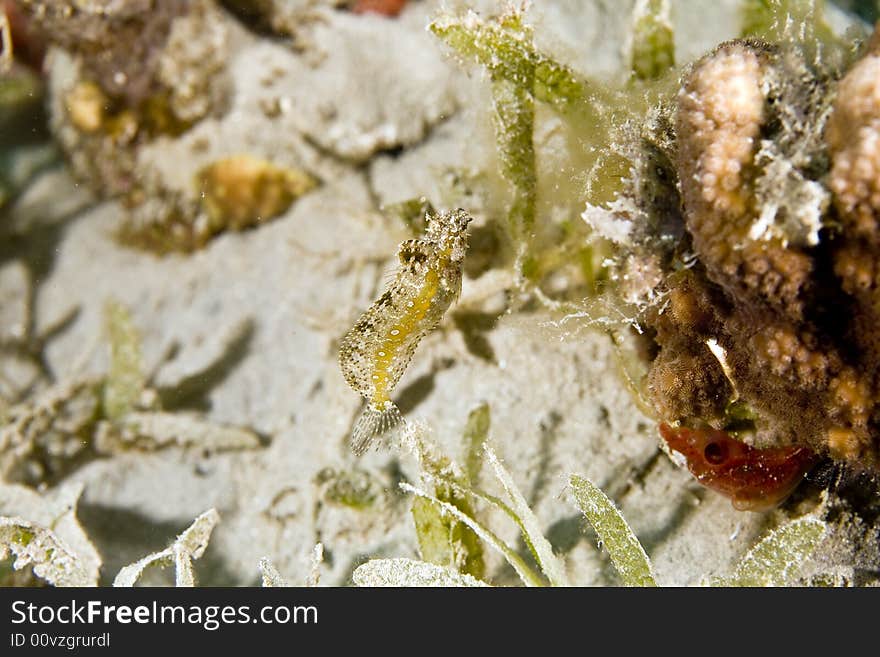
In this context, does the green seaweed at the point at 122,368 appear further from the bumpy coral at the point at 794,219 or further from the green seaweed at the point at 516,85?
the bumpy coral at the point at 794,219

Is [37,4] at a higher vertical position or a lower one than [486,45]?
lower

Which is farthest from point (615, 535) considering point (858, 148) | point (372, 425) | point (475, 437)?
point (858, 148)

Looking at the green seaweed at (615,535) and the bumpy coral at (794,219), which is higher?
the bumpy coral at (794,219)

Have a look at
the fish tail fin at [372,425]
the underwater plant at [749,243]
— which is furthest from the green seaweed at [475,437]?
the underwater plant at [749,243]

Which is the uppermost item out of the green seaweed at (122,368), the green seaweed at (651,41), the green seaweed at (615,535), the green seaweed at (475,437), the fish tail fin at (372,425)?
the green seaweed at (651,41)

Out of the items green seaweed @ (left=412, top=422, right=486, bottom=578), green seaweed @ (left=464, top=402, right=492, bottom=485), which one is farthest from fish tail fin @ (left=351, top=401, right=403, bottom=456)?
green seaweed @ (left=412, top=422, right=486, bottom=578)
